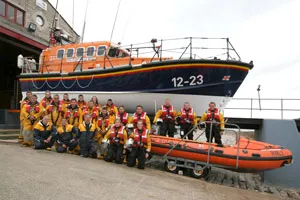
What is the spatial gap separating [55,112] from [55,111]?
0.02 m

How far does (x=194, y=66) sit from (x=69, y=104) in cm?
306

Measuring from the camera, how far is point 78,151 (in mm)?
5062

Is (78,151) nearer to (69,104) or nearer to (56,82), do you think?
(69,104)

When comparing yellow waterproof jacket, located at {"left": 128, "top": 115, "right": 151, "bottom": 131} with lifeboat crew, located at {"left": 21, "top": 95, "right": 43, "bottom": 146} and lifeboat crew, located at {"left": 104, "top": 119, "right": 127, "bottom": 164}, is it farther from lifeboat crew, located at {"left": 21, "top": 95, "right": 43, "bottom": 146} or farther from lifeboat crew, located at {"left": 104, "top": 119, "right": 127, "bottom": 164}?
lifeboat crew, located at {"left": 21, "top": 95, "right": 43, "bottom": 146}

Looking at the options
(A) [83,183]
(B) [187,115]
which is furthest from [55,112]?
(B) [187,115]

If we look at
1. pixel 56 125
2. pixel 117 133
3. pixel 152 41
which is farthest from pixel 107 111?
pixel 152 41

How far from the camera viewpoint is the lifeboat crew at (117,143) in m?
4.59

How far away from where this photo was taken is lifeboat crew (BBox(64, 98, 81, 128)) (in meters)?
5.30

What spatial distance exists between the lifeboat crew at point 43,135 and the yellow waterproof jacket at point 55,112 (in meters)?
0.26

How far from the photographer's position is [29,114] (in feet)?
17.3

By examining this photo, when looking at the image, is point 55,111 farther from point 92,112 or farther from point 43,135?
point 92,112

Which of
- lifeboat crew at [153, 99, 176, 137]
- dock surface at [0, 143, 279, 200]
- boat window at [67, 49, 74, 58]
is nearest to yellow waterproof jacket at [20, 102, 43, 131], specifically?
dock surface at [0, 143, 279, 200]

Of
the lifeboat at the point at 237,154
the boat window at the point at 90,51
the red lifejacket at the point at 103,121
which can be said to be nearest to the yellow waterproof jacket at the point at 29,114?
the red lifejacket at the point at 103,121

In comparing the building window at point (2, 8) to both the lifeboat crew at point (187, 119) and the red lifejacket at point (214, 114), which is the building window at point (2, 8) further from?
the red lifejacket at point (214, 114)
